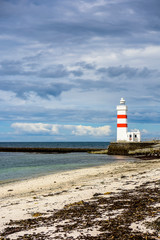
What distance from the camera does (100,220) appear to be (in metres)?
6.68

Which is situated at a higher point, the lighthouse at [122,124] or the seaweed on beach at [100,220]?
the lighthouse at [122,124]

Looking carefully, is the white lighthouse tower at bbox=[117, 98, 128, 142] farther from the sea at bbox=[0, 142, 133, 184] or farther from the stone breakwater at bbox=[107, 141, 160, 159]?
the sea at bbox=[0, 142, 133, 184]

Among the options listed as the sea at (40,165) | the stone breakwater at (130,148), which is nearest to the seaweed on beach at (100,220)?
the sea at (40,165)

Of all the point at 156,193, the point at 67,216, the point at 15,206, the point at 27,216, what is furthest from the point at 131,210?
the point at 15,206

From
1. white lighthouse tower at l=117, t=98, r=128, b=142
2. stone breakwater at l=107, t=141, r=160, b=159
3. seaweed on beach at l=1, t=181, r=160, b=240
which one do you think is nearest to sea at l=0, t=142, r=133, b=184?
stone breakwater at l=107, t=141, r=160, b=159

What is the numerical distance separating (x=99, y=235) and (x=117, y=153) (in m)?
44.8

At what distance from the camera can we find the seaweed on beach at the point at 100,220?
18.8 feet

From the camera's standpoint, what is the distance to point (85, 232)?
235 inches

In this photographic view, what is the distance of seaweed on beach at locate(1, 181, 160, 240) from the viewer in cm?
573

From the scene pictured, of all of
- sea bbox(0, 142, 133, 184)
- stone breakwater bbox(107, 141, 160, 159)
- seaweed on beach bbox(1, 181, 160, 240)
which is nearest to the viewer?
seaweed on beach bbox(1, 181, 160, 240)

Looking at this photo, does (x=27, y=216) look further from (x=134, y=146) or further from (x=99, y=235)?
(x=134, y=146)

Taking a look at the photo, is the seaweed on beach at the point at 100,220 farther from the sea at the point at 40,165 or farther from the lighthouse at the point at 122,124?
the lighthouse at the point at 122,124

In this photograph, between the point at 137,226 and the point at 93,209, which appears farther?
the point at 93,209

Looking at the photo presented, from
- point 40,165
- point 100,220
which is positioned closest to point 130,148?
point 40,165
